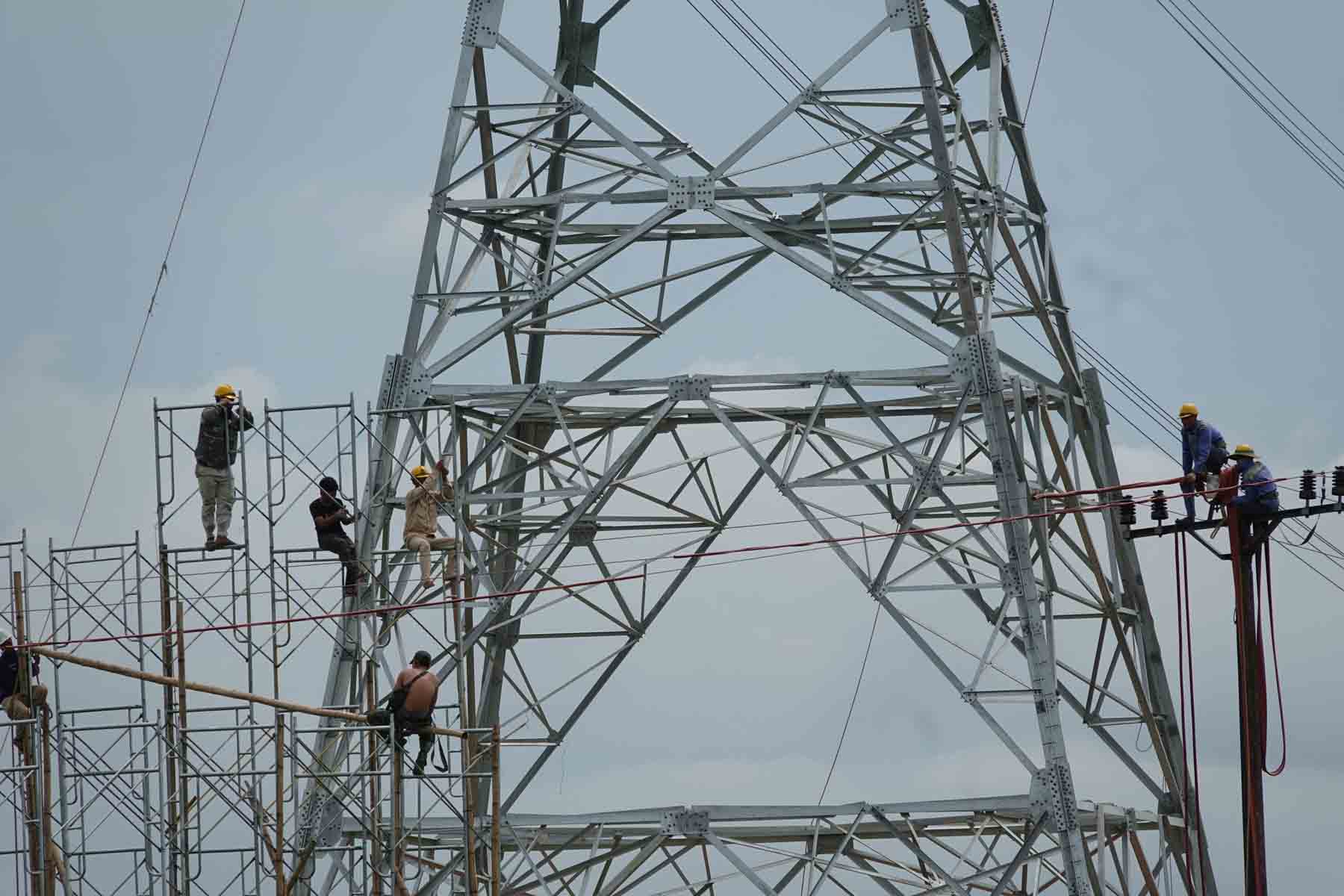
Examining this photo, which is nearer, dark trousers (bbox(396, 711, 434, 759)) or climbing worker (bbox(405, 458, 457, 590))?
dark trousers (bbox(396, 711, 434, 759))

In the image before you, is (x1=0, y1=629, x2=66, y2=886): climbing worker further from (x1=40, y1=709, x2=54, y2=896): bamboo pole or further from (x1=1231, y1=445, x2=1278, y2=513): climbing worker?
(x1=1231, y1=445, x2=1278, y2=513): climbing worker

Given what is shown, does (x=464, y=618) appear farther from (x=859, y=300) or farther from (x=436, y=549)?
(x=859, y=300)

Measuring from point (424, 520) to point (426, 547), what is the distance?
41 centimetres

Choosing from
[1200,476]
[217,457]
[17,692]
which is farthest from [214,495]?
[1200,476]

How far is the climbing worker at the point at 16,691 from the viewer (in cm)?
3441

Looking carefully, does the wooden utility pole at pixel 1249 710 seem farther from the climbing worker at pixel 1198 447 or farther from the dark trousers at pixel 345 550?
the dark trousers at pixel 345 550

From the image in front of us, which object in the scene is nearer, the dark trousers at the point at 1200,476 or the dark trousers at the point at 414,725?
the dark trousers at the point at 414,725

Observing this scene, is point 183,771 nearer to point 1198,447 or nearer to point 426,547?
point 426,547

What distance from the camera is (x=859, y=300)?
36156mm

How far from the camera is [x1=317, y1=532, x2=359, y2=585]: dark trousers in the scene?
36.0 m

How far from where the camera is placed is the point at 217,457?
3512cm

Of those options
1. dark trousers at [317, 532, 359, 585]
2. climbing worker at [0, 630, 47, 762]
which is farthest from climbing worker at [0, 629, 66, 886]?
dark trousers at [317, 532, 359, 585]

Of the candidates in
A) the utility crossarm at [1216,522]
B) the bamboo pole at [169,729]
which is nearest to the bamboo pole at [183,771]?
the bamboo pole at [169,729]

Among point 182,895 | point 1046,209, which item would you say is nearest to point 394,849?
point 182,895
